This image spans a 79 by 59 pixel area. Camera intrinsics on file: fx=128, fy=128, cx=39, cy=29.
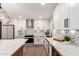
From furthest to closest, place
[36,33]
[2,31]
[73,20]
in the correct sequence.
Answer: [36,33], [2,31], [73,20]

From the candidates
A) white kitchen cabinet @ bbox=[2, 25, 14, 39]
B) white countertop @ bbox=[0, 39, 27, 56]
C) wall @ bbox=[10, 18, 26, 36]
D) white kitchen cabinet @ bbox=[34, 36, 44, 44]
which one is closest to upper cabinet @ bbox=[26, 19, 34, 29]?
wall @ bbox=[10, 18, 26, 36]

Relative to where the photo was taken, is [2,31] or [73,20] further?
[2,31]

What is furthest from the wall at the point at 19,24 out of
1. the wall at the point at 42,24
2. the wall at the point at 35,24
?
the wall at the point at 42,24

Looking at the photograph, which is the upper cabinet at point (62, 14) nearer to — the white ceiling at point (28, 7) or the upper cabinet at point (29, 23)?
the white ceiling at point (28, 7)

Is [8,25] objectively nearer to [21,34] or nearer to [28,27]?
[21,34]

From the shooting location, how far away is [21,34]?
8.91 m

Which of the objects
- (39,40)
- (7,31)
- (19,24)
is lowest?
(39,40)

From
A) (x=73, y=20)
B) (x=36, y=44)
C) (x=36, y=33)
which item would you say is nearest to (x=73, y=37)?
(x=73, y=20)

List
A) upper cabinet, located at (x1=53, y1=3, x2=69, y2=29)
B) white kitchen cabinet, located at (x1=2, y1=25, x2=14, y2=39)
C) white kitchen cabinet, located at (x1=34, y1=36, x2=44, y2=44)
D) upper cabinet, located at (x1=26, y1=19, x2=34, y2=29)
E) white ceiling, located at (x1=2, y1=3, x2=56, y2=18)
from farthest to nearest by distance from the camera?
upper cabinet, located at (x1=26, y1=19, x2=34, y2=29), white kitchen cabinet, located at (x1=34, y1=36, x2=44, y2=44), white kitchen cabinet, located at (x1=2, y1=25, x2=14, y2=39), white ceiling, located at (x1=2, y1=3, x2=56, y2=18), upper cabinet, located at (x1=53, y1=3, x2=69, y2=29)

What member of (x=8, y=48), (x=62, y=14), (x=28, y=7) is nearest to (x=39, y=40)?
(x=28, y=7)

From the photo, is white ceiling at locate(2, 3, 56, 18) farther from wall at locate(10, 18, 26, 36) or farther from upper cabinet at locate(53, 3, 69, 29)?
wall at locate(10, 18, 26, 36)

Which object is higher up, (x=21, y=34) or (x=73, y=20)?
(x=73, y=20)

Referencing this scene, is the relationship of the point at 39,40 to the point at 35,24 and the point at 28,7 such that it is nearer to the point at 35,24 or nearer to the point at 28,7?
the point at 35,24

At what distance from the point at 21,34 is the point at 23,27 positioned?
1.05 metres
